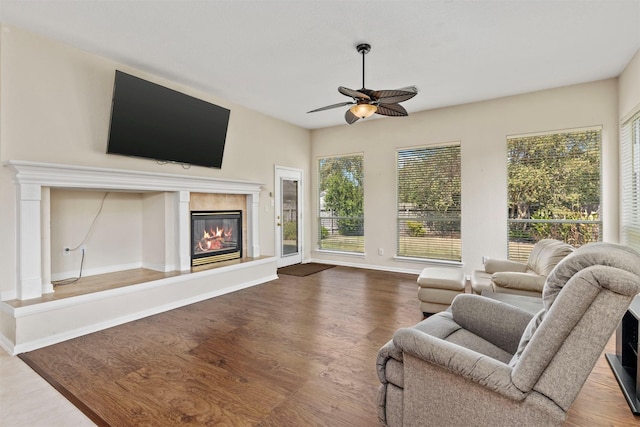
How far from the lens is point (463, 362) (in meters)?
1.35

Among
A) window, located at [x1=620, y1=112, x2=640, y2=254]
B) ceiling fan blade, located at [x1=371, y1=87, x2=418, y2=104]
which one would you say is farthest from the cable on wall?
window, located at [x1=620, y1=112, x2=640, y2=254]

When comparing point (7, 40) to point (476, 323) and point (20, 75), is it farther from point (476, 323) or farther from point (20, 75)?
point (476, 323)

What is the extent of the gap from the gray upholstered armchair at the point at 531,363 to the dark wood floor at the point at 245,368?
519 mm

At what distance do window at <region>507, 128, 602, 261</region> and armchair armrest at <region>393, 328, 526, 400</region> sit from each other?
168 inches

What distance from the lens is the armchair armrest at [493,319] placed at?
5.85 feet

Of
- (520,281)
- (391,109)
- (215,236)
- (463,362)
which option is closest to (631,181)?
(520,281)

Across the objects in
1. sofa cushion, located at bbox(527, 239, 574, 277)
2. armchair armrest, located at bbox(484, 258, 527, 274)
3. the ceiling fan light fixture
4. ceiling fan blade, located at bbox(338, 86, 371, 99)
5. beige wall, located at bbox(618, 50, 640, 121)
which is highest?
beige wall, located at bbox(618, 50, 640, 121)

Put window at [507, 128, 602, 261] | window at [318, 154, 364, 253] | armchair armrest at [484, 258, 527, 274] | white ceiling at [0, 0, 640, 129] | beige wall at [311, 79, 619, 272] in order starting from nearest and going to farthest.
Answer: white ceiling at [0, 0, 640, 129]
armchair armrest at [484, 258, 527, 274]
beige wall at [311, 79, 619, 272]
window at [507, 128, 602, 261]
window at [318, 154, 364, 253]

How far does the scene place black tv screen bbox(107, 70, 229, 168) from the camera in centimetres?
365

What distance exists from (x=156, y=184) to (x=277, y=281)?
7.76 feet

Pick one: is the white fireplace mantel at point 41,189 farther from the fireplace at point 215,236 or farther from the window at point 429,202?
the window at point 429,202

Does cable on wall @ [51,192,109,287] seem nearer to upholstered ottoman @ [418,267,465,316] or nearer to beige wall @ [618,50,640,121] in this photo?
upholstered ottoman @ [418,267,465,316]

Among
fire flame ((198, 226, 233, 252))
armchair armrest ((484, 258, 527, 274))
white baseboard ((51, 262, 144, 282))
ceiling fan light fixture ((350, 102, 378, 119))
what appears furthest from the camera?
fire flame ((198, 226, 233, 252))

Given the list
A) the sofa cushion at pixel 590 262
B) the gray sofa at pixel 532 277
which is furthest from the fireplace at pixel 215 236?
the sofa cushion at pixel 590 262
